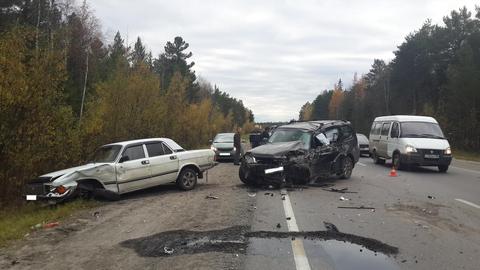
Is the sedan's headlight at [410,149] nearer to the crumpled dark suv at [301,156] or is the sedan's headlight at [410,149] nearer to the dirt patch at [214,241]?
the crumpled dark suv at [301,156]

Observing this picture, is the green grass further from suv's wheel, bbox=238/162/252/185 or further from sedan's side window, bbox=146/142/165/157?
sedan's side window, bbox=146/142/165/157

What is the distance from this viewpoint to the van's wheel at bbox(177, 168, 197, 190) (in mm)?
13195

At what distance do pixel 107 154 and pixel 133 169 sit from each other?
89cm

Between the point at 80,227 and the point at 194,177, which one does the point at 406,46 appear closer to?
the point at 194,177

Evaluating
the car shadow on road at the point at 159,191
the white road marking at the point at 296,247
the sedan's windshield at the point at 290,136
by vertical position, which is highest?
the sedan's windshield at the point at 290,136

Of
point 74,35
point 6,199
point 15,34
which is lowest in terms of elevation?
point 6,199

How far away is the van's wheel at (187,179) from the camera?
13.2 metres

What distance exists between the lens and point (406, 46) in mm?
63906

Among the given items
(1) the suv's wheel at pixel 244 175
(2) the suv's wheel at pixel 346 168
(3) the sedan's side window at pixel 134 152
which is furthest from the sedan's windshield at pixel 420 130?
(3) the sedan's side window at pixel 134 152

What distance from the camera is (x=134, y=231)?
317 inches

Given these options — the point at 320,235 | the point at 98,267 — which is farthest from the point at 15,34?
the point at 320,235

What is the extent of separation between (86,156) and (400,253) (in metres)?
13.6

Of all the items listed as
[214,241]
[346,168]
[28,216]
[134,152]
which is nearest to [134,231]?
[214,241]

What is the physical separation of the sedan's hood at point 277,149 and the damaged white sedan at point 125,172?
5.53 feet
